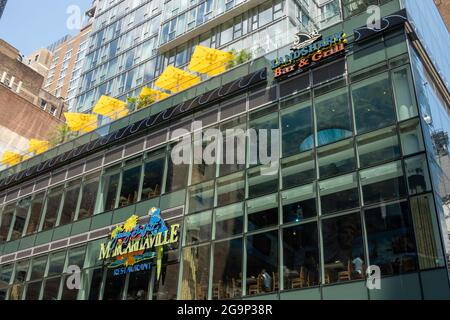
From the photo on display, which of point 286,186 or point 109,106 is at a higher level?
point 109,106

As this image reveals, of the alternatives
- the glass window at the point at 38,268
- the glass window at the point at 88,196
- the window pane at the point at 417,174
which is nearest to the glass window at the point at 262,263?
the window pane at the point at 417,174

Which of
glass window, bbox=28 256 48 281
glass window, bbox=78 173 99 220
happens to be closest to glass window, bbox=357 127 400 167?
glass window, bbox=78 173 99 220

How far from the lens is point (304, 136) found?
2089 centimetres

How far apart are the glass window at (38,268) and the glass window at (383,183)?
61.1 ft

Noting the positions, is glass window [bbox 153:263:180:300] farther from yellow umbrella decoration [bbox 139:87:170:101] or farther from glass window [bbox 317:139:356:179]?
yellow umbrella decoration [bbox 139:87:170:101]

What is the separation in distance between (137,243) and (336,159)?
409 inches

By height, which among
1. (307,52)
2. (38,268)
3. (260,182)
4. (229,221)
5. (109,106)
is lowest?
(38,268)

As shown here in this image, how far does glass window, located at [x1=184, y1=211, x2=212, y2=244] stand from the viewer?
2178cm

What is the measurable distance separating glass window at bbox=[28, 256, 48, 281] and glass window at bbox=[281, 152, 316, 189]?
1532 cm

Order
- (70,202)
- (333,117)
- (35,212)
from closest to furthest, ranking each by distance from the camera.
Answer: (333,117) → (70,202) → (35,212)

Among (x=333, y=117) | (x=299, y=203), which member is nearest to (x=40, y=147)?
(x=299, y=203)

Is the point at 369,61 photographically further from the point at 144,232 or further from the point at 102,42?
the point at 102,42

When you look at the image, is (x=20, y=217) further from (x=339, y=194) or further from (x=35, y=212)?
(x=339, y=194)

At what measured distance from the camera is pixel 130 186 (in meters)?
26.5
